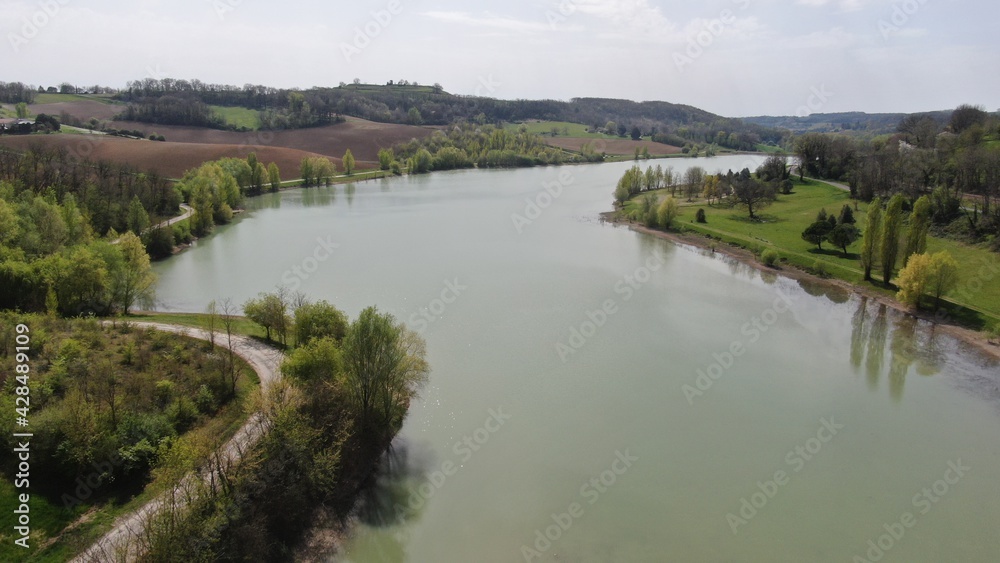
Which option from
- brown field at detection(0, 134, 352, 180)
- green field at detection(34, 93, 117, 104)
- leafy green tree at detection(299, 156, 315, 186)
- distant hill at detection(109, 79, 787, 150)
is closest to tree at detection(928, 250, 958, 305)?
leafy green tree at detection(299, 156, 315, 186)

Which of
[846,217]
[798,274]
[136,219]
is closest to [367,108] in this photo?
[136,219]

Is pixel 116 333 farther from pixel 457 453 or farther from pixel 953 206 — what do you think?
pixel 953 206

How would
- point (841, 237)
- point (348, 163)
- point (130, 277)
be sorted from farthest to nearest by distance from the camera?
point (348, 163) → point (841, 237) → point (130, 277)

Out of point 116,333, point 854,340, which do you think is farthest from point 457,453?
point 854,340

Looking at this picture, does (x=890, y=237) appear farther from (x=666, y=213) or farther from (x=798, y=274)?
(x=666, y=213)

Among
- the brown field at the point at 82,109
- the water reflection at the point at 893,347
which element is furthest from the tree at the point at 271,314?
the brown field at the point at 82,109

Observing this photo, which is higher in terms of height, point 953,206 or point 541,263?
point 953,206

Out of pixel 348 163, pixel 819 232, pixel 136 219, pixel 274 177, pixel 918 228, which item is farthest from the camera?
pixel 348 163
